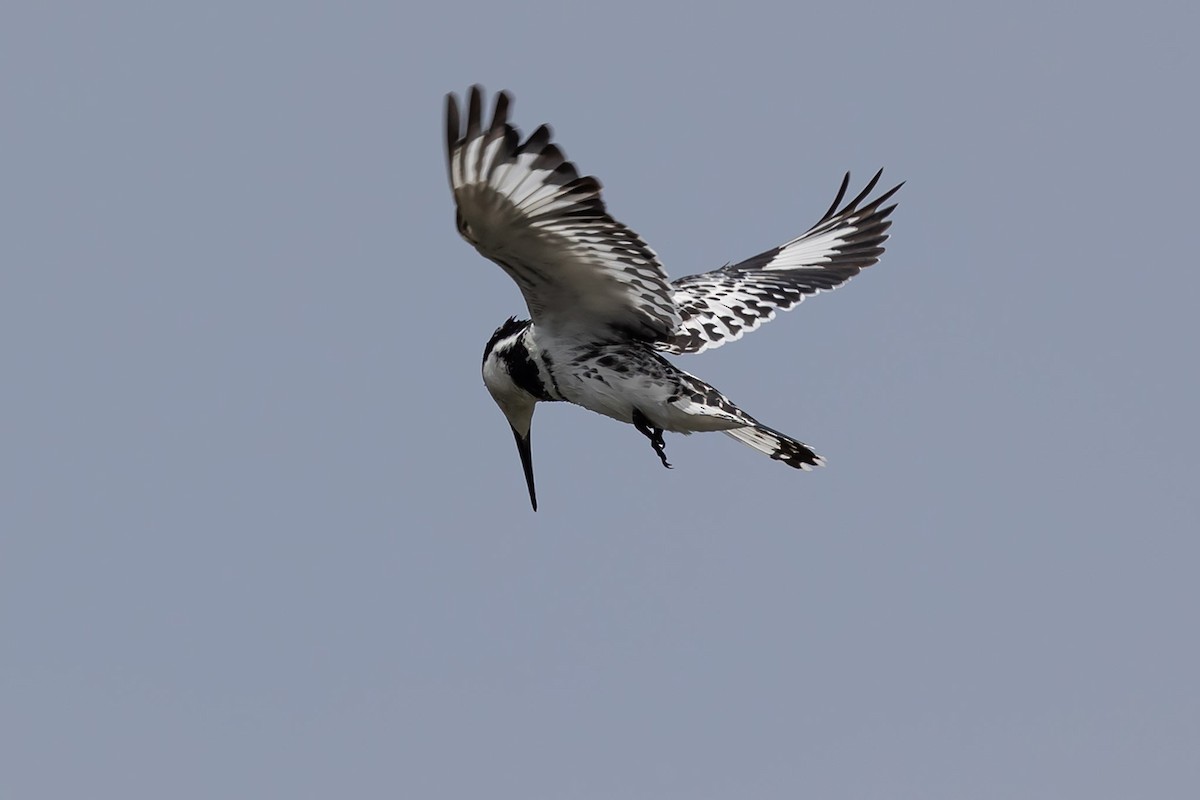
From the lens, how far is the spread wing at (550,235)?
9250 mm

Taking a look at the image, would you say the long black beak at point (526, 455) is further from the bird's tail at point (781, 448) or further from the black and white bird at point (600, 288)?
the bird's tail at point (781, 448)

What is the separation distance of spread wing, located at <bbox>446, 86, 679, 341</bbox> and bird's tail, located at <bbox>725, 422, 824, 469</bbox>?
133 cm

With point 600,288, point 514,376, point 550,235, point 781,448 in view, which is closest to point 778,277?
point 781,448

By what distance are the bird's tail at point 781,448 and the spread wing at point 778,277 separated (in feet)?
2.30

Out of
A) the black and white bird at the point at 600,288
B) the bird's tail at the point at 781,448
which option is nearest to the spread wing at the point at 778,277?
the black and white bird at the point at 600,288

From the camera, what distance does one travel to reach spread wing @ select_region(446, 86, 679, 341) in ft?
30.3

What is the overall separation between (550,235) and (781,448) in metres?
3.33

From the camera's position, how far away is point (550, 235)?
10.2 m

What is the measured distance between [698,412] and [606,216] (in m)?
2.10

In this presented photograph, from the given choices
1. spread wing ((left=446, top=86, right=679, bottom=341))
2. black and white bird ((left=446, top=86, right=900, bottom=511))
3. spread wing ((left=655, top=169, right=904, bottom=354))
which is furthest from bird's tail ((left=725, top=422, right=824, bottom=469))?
spread wing ((left=446, top=86, right=679, bottom=341))

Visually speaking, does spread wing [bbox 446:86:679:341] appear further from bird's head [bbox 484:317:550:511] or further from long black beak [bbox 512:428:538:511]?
long black beak [bbox 512:428:538:511]

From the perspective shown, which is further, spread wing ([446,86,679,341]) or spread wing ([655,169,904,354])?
spread wing ([655,169,904,354])

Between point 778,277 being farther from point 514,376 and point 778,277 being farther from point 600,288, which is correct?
point 600,288

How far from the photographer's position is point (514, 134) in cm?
916
